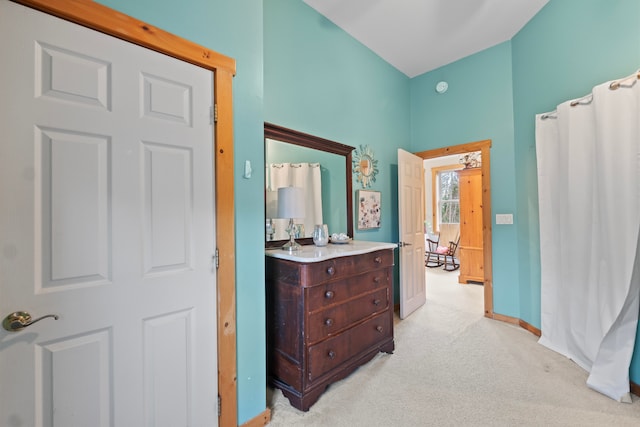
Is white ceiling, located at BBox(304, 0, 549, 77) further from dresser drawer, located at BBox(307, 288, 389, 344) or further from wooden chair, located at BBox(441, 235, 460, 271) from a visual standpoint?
wooden chair, located at BBox(441, 235, 460, 271)

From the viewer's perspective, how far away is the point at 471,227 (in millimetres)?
5020

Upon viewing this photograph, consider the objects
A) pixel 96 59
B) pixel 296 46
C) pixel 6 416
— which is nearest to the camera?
pixel 6 416

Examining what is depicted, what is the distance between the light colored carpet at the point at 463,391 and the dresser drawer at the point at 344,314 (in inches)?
17.5

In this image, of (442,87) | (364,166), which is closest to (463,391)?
(364,166)

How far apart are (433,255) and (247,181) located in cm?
627

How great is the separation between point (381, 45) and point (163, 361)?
364cm

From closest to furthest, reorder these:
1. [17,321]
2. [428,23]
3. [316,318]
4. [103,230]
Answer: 1. [17,321]
2. [103,230]
3. [316,318]
4. [428,23]

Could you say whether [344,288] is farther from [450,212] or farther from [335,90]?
[450,212]

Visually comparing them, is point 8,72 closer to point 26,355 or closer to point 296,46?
point 26,355

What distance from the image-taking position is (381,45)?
3.23 m

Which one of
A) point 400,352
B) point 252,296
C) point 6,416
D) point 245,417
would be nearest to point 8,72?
point 6,416

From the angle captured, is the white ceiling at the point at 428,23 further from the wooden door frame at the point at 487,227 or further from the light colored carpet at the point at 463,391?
the light colored carpet at the point at 463,391

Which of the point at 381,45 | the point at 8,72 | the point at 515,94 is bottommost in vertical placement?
the point at 8,72

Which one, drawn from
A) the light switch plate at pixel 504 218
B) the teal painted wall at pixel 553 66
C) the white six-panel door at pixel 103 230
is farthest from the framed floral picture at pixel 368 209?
the white six-panel door at pixel 103 230
